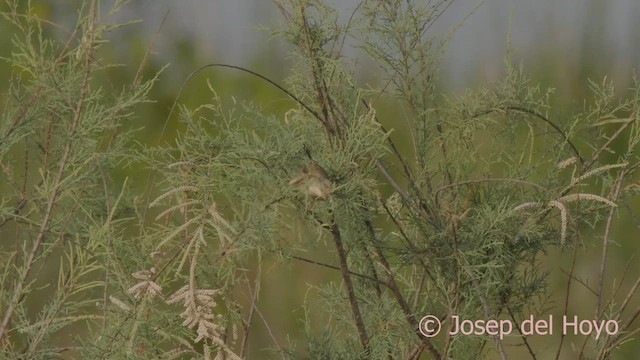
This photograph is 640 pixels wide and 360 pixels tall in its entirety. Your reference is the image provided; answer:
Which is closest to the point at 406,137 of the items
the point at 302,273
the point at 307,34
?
the point at 302,273

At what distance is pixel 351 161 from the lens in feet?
2.73

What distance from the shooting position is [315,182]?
785mm

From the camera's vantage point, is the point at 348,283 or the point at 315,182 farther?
the point at 348,283

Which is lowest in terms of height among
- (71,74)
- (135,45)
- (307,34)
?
(135,45)

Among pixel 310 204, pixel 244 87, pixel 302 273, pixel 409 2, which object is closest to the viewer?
pixel 310 204

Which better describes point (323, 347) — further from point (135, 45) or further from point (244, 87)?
point (135, 45)

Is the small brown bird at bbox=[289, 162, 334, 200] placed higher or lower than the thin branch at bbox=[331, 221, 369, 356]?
higher

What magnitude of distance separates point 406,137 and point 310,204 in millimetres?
1101

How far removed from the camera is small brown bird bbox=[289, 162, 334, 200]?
780 mm

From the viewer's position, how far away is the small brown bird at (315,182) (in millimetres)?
780

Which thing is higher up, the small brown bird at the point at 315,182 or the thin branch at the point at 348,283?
the small brown bird at the point at 315,182

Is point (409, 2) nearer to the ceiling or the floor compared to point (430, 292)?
nearer to the ceiling

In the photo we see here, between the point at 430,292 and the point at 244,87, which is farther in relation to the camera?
the point at 244,87

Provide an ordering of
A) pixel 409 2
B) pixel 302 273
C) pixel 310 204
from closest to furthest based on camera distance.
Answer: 1. pixel 310 204
2. pixel 409 2
3. pixel 302 273
